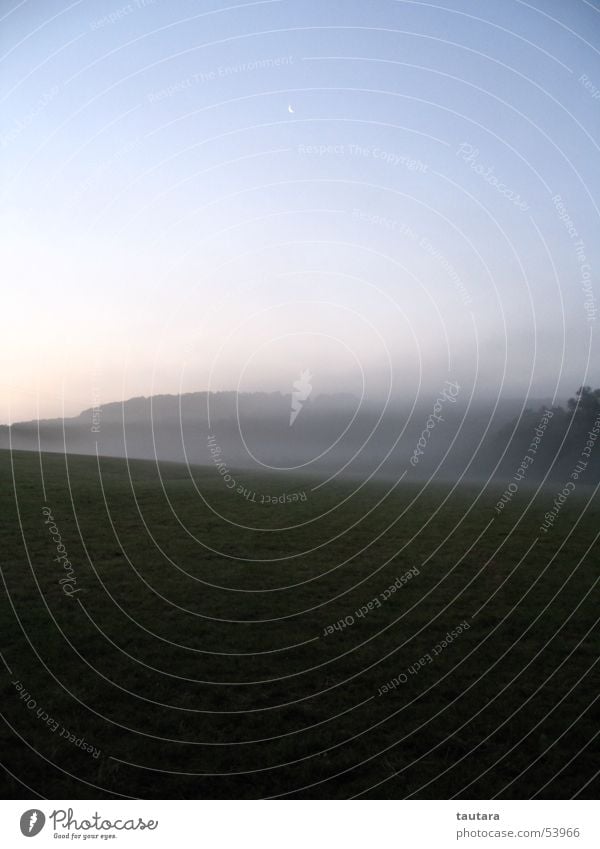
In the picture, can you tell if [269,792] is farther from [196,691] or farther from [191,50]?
[191,50]

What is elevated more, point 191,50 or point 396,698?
point 191,50

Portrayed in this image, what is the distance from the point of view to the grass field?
27.5 ft

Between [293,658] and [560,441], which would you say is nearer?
[293,658]

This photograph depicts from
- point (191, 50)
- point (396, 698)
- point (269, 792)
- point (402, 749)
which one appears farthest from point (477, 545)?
point (191, 50)

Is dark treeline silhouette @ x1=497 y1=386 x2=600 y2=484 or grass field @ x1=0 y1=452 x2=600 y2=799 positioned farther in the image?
dark treeline silhouette @ x1=497 y1=386 x2=600 y2=484

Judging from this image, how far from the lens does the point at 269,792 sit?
315 inches

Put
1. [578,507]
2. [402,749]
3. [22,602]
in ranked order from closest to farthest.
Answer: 1. [402,749]
2. [22,602]
3. [578,507]

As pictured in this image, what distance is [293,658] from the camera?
11953mm

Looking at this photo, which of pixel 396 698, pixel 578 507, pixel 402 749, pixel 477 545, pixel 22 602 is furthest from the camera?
pixel 578 507

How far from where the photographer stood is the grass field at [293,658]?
837cm

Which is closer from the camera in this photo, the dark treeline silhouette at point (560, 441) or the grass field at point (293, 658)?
the grass field at point (293, 658)
